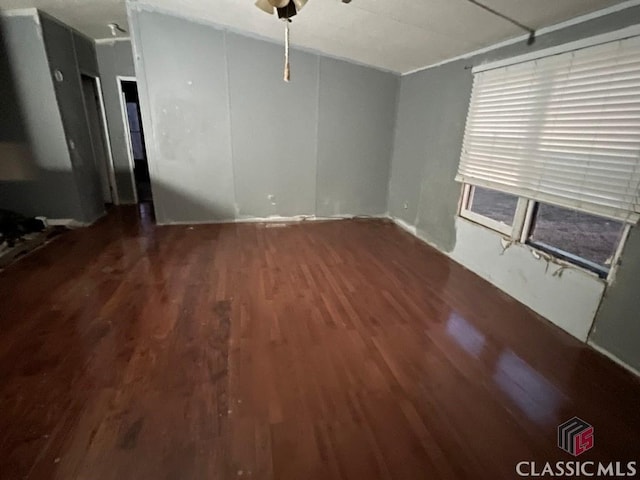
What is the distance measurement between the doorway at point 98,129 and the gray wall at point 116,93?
8 centimetres

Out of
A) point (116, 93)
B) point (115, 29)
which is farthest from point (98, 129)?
point (115, 29)

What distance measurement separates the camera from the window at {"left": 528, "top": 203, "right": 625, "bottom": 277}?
2.19 meters

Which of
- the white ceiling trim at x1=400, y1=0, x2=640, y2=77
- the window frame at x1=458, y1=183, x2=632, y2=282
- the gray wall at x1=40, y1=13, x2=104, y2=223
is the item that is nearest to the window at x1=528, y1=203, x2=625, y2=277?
the window frame at x1=458, y1=183, x2=632, y2=282

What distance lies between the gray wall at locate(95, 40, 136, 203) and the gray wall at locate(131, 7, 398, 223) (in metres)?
1.52

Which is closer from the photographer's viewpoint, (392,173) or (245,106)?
(245,106)

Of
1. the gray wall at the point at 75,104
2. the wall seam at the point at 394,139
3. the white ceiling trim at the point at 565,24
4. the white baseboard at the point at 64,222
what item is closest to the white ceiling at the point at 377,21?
the white ceiling trim at the point at 565,24

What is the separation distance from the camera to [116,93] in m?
4.88

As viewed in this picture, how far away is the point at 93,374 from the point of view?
1728 mm

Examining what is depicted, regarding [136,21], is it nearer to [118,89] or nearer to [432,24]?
[118,89]

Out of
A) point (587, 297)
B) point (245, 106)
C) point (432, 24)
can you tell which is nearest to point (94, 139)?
point (245, 106)

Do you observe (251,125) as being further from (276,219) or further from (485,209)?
(485,209)

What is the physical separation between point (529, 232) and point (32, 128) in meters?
5.47

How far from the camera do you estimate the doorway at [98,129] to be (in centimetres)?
464

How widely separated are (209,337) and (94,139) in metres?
4.50
